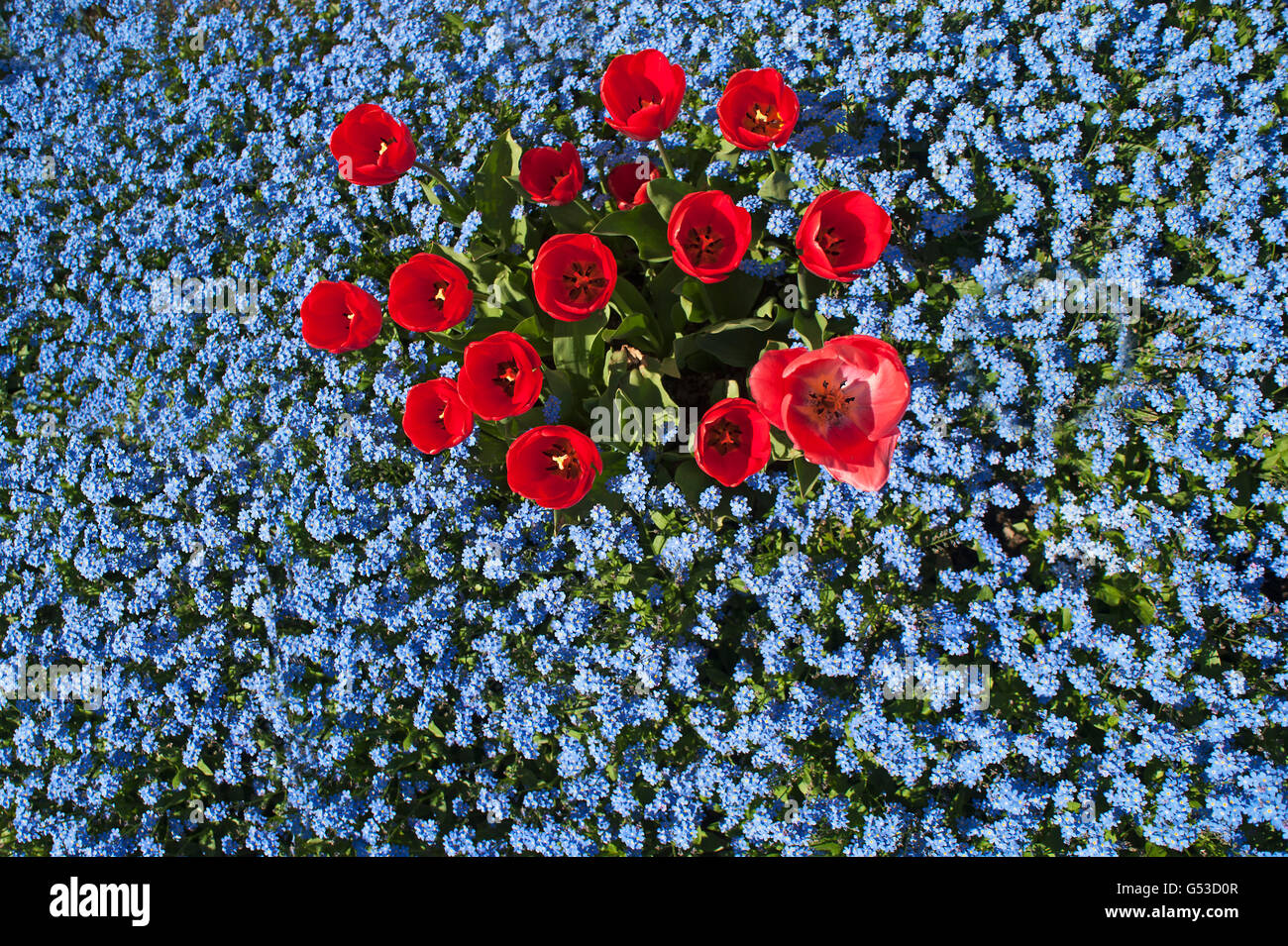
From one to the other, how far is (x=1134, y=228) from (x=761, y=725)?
9.64 feet

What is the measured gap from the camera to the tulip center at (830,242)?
3.03 meters

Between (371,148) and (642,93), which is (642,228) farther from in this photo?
(371,148)

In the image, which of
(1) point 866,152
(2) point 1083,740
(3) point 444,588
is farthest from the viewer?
(1) point 866,152

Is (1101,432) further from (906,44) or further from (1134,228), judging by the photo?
(906,44)

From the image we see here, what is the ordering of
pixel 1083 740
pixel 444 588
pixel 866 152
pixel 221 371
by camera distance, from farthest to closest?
pixel 221 371 < pixel 866 152 < pixel 444 588 < pixel 1083 740

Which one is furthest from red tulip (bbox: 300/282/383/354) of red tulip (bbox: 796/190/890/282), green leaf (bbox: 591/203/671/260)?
red tulip (bbox: 796/190/890/282)

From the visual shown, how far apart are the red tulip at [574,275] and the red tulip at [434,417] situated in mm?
497

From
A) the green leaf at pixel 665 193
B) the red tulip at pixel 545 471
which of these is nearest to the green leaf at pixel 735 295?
the green leaf at pixel 665 193

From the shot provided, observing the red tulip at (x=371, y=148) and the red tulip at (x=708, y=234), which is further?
the red tulip at (x=371, y=148)

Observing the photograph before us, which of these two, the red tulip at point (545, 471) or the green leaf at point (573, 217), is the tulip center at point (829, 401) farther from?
the green leaf at point (573, 217)

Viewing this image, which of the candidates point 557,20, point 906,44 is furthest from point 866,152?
point 557,20

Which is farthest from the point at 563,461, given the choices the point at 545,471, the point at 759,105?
the point at 759,105

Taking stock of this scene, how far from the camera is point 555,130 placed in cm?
443

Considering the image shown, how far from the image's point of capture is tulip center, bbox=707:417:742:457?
3111 millimetres
